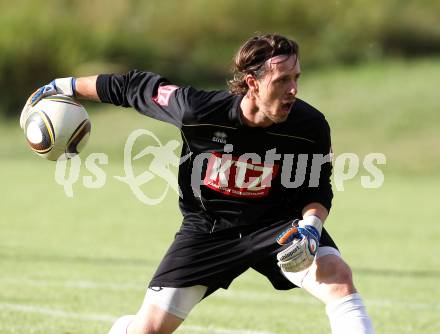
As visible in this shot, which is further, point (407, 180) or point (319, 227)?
point (407, 180)

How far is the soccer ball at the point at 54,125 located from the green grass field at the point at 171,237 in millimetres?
1476

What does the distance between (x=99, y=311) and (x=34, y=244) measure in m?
3.91

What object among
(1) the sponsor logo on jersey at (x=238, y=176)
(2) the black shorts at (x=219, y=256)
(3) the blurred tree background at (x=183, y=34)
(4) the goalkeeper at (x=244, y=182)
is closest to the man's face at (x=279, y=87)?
(4) the goalkeeper at (x=244, y=182)

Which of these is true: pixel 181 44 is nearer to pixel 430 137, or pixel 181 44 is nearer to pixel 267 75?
pixel 430 137

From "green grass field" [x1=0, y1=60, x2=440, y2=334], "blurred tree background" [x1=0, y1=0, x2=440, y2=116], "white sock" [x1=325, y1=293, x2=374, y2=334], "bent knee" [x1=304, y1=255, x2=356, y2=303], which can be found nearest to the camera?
"white sock" [x1=325, y1=293, x2=374, y2=334]

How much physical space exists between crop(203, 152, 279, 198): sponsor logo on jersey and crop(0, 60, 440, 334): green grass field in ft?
5.87

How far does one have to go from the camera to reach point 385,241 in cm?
1177

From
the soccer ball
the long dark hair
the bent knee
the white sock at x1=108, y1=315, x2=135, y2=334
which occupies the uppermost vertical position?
the long dark hair

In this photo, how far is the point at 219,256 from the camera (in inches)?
199

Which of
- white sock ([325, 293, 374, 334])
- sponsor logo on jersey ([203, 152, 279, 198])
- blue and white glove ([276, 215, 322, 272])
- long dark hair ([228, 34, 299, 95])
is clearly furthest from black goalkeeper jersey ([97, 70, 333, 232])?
white sock ([325, 293, 374, 334])

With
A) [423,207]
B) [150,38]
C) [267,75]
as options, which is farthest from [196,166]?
[150,38]

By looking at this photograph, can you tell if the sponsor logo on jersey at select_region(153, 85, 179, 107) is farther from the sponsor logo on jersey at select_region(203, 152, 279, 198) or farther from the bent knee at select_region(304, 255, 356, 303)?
the bent knee at select_region(304, 255, 356, 303)

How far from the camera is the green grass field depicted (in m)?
7.11

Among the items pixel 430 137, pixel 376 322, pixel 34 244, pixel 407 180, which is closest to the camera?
pixel 376 322
